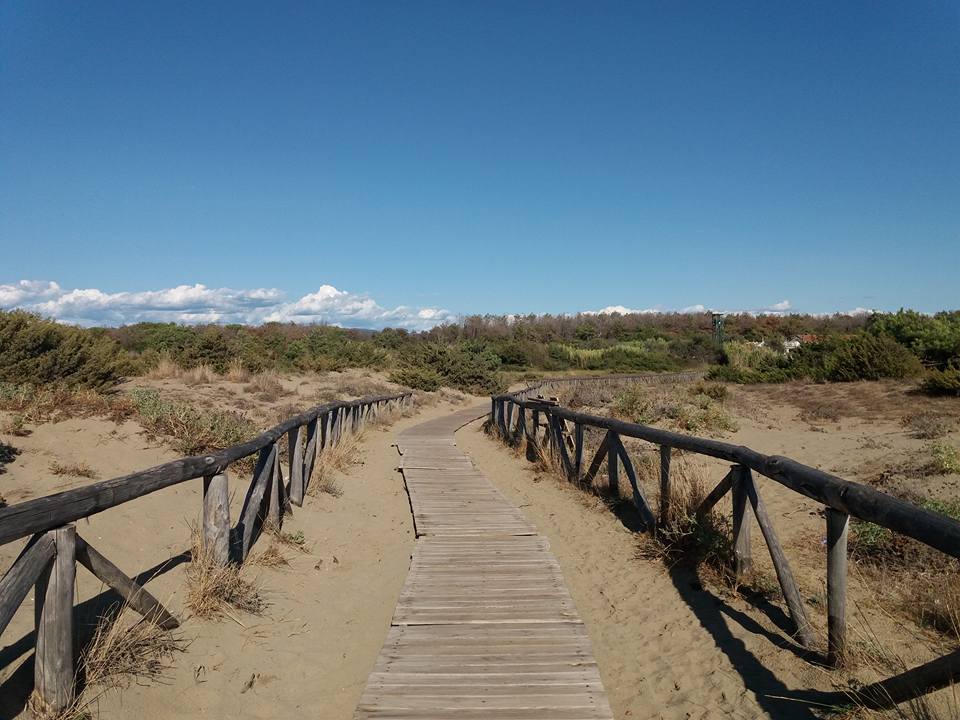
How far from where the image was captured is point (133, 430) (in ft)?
33.7

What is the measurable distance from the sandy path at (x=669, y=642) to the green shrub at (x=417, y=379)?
25.8 metres

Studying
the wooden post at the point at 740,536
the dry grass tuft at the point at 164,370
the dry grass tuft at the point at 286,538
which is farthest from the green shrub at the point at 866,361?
the dry grass tuft at the point at 164,370

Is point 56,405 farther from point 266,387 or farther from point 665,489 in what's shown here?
point 266,387

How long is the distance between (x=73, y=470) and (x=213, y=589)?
440 centimetres

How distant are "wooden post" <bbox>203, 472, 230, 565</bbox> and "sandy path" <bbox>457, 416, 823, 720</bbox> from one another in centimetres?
296

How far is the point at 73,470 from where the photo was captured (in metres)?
7.91

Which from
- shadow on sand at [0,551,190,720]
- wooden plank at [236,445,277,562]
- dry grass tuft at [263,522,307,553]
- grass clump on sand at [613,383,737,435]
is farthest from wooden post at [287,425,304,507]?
grass clump on sand at [613,383,737,435]

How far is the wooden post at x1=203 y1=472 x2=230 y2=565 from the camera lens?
16.4ft

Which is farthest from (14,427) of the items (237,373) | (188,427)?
(237,373)

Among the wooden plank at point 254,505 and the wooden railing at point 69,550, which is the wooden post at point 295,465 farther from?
the wooden railing at point 69,550

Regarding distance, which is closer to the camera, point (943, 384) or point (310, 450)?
point (310, 450)

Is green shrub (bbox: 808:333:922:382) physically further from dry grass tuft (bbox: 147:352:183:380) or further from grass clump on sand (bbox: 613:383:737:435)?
dry grass tuft (bbox: 147:352:183:380)

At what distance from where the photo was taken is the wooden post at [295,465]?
8.13 m

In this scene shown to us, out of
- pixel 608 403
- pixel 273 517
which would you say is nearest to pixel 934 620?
pixel 273 517
